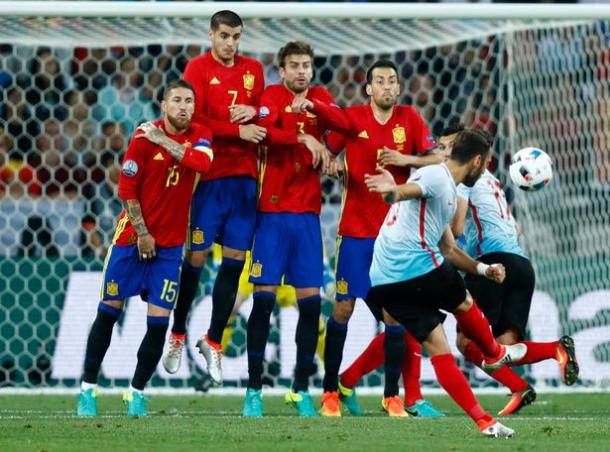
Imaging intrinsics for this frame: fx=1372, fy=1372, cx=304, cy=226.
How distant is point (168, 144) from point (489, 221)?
7.87 feet

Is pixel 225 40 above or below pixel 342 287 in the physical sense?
above

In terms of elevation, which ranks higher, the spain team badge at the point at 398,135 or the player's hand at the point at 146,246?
the spain team badge at the point at 398,135

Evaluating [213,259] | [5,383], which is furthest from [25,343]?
[213,259]

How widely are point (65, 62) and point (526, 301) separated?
4774 millimetres

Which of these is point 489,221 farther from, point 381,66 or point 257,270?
point 257,270

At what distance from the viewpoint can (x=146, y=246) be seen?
8719mm

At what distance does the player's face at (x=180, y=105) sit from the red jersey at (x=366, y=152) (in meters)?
1.10

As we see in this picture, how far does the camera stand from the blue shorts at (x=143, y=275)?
28.9 ft

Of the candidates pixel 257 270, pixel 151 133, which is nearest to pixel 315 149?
→ pixel 257 270

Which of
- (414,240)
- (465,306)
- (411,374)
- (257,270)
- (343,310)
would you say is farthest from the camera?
(411,374)

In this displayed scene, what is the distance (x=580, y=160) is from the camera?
12.2 metres

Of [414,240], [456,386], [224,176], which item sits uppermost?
[224,176]

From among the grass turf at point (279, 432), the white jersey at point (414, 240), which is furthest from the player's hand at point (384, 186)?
the grass turf at point (279, 432)

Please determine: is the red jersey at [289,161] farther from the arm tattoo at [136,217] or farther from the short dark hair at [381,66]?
the arm tattoo at [136,217]
